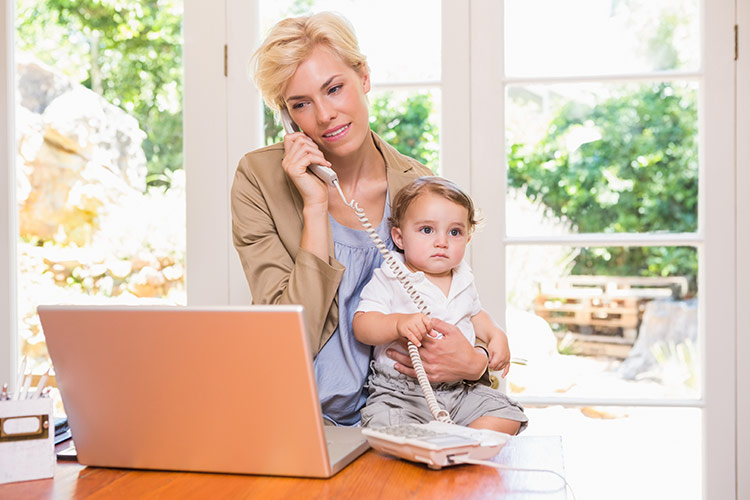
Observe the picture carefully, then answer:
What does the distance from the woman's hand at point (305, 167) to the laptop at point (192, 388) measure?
0.82 m

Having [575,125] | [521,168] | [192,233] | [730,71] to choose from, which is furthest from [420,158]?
[730,71]

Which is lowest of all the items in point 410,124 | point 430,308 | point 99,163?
point 430,308

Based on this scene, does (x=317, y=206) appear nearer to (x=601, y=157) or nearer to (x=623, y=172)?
(x=601, y=157)

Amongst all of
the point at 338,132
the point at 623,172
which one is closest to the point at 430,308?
the point at 338,132

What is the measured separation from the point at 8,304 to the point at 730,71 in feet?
8.19

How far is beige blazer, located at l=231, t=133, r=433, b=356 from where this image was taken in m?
1.85

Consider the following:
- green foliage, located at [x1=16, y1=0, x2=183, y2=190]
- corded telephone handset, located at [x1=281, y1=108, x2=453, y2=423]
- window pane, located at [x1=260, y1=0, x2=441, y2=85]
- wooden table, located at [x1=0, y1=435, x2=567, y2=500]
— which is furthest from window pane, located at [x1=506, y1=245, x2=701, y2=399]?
wooden table, located at [x1=0, y1=435, x2=567, y2=500]

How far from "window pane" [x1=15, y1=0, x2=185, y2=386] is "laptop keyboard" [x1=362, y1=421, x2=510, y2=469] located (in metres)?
1.90

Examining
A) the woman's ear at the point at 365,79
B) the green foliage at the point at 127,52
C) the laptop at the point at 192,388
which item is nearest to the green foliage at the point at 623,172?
the woman's ear at the point at 365,79

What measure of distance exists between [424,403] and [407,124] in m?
1.25

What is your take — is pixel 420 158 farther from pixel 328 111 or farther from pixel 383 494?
pixel 383 494

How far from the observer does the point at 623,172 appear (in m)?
3.58

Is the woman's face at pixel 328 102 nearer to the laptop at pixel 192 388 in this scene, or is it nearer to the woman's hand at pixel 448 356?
the woman's hand at pixel 448 356

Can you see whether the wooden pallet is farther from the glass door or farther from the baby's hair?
the baby's hair
